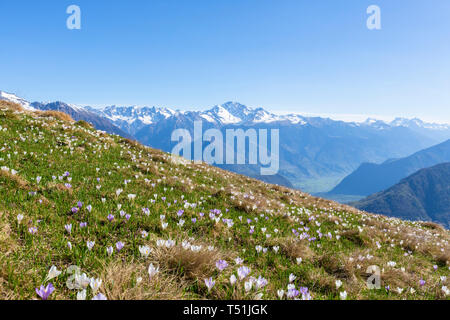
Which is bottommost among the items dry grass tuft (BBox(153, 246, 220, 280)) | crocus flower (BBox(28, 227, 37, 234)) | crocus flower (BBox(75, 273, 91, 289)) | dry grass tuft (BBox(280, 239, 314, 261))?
dry grass tuft (BBox(280, 239, 314, 261))

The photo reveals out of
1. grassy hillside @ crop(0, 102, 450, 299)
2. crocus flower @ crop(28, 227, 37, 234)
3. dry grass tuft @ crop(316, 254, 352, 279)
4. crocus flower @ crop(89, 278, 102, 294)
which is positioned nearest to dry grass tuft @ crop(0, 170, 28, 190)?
grassy hillside @ crop(0, 102, 450, 299)

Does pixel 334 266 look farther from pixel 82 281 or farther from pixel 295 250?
pixel 82 281

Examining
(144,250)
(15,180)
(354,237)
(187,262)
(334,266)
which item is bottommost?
(354,237)

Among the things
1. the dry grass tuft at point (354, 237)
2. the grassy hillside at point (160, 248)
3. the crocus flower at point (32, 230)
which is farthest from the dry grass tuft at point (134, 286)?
the dry grass tuft at point (354, 237)

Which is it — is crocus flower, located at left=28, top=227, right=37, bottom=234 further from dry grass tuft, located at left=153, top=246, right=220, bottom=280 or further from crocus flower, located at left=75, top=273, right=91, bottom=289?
dry grass tuft, located at left=153, top=246, right=220, bottom=280

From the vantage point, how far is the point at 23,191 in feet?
15.9

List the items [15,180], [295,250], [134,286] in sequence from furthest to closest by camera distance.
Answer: [15,180] → [295,250] → [134,286]

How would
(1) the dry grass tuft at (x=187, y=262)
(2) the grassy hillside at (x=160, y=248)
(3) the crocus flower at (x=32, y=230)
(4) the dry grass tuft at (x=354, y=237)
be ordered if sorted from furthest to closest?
(4) the dry grass tuft at (x=354, y=237) < (3) the crocus flower at (x=32, y=230) < (1) the dry grass tuft at (x=187, y=262) < (2) the grassy hillside at (x=160, y=248)

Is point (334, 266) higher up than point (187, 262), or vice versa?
point (187, 262)

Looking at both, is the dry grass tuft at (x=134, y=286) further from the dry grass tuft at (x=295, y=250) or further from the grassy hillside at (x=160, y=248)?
the dry grass tuft at (x=295, y=250)

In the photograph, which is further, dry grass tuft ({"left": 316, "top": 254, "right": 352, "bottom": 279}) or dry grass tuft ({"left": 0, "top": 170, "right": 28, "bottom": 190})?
dry grass tuft ({"left": 0, "top": 170, "right": 28, "bottom": 190})

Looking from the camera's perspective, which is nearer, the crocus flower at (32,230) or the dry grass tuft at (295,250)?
the crocus flower at (32,230)

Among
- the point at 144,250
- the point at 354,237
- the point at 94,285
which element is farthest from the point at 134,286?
the point at 354,237
